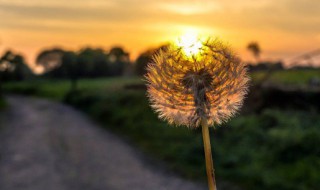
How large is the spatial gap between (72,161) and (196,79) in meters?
15.7

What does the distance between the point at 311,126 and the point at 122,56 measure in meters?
57.5

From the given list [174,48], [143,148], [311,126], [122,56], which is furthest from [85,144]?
[122,56]

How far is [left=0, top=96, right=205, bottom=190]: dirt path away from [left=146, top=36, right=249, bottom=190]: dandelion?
11089 mm

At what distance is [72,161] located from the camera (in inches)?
687

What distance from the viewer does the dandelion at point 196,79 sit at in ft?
7.44

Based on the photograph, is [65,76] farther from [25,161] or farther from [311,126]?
[311,126]

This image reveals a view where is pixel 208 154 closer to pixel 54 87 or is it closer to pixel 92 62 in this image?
pixel 54 87

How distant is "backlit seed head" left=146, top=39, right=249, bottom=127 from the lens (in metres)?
2.27

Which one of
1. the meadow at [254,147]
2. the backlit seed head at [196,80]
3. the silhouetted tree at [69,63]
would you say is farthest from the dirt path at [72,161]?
the silhouetted tree at [69,63]

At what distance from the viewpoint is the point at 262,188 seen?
461 inches

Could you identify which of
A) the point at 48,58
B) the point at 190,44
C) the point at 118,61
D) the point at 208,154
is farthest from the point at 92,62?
the point at 208,154

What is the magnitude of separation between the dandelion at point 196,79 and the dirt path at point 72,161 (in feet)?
36.4

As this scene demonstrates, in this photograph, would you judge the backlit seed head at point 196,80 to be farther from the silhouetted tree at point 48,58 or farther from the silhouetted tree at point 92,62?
the silhouetted tree at point 48,58

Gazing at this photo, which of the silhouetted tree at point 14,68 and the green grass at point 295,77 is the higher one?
the silhouetted tree at point 14,68
